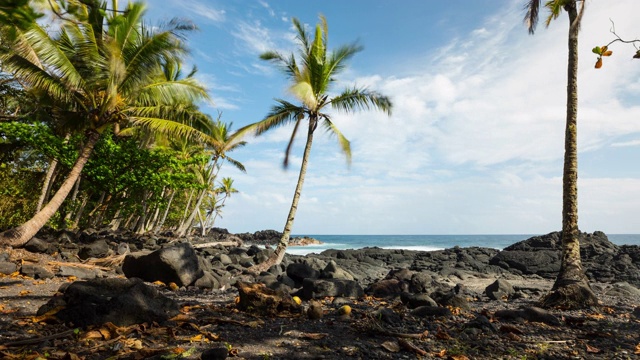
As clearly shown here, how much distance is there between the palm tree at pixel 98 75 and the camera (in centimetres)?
1108

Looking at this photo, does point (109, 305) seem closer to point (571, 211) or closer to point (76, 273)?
point (76, 273)

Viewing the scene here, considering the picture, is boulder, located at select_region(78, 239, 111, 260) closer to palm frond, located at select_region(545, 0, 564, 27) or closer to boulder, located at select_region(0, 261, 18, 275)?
boulder, located at select_region(0, 261, 18, 275)

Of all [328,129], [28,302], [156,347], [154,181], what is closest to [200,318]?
[156,347]

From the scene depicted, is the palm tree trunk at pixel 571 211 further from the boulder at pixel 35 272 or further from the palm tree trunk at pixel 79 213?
the palm tree trunk at pixel 79 213

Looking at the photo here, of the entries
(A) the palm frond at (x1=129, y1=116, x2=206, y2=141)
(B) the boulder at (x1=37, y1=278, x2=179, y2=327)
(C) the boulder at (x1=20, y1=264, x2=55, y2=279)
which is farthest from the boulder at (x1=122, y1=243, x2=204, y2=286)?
(A) the palm frond at (x1=129, y1=116, x2=206, y2=141)

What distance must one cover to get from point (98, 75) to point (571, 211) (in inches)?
526

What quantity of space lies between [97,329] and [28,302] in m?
2.10

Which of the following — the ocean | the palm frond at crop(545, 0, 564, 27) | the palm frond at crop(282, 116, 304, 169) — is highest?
the palm frond at crop(545, 0, 564, 27)

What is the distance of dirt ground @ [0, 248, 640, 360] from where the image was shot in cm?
341

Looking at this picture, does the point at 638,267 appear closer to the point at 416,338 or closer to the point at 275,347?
the point at 416,338

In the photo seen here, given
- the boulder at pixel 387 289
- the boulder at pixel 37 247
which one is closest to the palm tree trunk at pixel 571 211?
the boulder at pixel 387 289

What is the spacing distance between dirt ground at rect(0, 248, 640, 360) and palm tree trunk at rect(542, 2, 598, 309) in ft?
5.11

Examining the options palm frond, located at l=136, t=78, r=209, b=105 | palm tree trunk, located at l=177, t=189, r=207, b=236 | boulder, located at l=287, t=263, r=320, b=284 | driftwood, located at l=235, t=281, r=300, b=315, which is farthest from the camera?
palm tree trunk, located at l=177, t=189, r=207, b=236

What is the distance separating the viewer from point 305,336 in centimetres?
419
